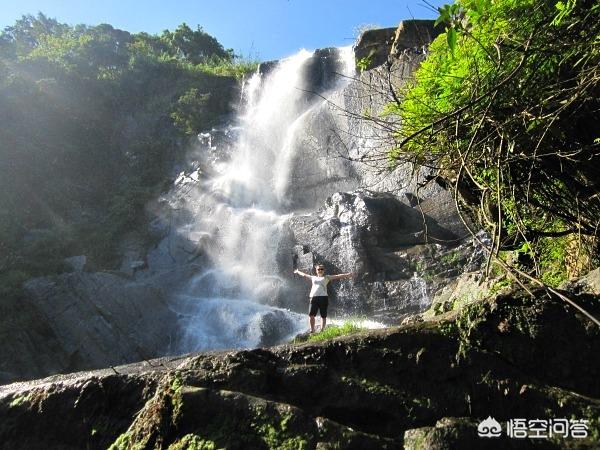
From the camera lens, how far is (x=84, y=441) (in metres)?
2.77

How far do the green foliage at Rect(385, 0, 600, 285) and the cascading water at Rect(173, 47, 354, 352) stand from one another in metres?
10.1

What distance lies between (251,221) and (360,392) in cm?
1636

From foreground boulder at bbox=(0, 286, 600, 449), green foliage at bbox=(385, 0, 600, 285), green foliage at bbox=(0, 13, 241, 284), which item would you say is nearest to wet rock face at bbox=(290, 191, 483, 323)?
green foliage at bbox=(385, 0, 600, 285)

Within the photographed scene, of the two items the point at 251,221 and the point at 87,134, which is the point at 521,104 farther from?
the point at 87,134

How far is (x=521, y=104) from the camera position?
3.09m

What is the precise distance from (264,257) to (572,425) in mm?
15010

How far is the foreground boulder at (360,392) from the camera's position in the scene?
2.34 meters

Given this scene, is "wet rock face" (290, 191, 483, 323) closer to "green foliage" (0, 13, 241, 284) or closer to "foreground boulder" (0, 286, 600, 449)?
"green foliage" (0, 13, 241, 284)

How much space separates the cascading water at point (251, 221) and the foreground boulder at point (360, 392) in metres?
10.4

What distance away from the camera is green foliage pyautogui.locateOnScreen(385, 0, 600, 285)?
2898 mm

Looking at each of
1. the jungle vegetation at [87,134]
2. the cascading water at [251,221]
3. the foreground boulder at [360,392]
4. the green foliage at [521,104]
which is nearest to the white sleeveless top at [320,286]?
A: the cascading water at [251,221]

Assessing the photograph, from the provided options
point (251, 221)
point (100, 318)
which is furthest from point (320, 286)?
point (251, 221)

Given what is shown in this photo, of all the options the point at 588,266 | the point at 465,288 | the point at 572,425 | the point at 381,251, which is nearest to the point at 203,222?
the point at 381,251

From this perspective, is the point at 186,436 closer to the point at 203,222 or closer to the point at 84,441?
the point at 84,441
